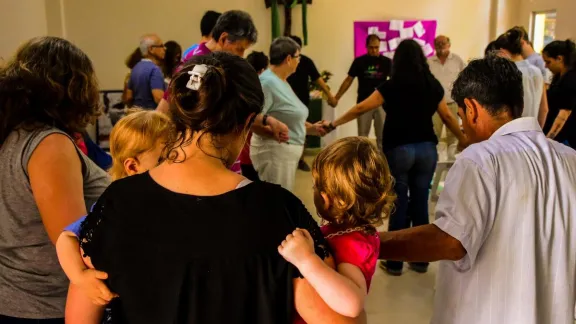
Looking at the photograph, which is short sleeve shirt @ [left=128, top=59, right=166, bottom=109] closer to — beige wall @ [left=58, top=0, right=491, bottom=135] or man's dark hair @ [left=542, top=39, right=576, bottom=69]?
beige wall @ [left=58, top=0, right=491, bottom=135]

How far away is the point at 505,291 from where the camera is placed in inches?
56.2

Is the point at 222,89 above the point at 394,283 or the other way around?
above

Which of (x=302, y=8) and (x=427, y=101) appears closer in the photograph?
(x=427, y=101)

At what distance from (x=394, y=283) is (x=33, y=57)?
2770 millimetres

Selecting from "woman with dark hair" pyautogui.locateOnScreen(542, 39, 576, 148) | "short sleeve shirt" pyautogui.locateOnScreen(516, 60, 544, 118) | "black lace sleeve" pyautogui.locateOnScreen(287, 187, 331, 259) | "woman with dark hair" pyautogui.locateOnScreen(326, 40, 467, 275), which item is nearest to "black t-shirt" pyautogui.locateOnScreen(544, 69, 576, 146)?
"woman with dark hair" pyautogui.locateOnScreen(542, 39, 576, 148)

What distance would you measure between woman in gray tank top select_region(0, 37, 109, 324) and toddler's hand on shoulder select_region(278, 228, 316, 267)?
2.16ft

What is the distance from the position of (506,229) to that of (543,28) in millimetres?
6772

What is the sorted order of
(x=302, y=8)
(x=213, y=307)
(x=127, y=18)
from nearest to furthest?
1. (x=213, y=307)
2. (x=127, y=18)
3. (x=302, y=8)

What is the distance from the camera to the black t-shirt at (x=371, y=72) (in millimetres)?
6293

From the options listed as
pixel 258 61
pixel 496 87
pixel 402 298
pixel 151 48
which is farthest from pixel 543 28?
pixel 496 87

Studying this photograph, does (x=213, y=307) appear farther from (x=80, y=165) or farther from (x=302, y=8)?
(x=302, y=8)

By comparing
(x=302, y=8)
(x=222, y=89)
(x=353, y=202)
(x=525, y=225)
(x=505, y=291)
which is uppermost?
(x=302, y=8)

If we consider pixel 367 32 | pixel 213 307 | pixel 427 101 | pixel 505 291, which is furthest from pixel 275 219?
pixel 367 32

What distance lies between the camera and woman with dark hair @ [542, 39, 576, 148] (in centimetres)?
399
